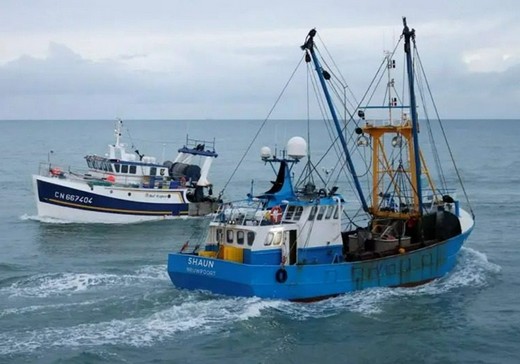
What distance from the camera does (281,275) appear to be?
2811cm

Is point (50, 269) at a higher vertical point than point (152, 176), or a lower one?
lower

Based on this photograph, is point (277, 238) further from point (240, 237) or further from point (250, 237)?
point (240, 237)

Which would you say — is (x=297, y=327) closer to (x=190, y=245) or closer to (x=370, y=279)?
(x=370, y=279)

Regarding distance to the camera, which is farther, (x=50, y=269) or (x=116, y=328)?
(x=50, y=269)

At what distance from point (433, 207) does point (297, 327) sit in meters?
13.2

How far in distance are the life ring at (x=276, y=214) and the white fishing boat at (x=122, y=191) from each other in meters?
22.1

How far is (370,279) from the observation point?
99.8 feet

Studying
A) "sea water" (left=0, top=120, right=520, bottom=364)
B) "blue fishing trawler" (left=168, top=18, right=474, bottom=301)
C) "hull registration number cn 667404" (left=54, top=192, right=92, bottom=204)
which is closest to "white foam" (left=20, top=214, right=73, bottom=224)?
"hull registration number cn 667404" (left=54, top=192, right=92, bottom=204)

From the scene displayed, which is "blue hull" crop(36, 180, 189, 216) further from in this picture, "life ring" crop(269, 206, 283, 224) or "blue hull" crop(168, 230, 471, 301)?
"life ring" crop(269, 206, 283, 224)

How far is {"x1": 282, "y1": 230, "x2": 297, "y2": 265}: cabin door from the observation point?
29.0 metres

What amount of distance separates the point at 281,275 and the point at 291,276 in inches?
16.3

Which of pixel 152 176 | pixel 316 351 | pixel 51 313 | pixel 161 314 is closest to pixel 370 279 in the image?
pixel 316 351

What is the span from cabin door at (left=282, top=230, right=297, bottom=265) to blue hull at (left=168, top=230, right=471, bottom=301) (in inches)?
32.9

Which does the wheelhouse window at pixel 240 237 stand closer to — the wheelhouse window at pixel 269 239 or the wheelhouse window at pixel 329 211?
the wheelhouse window at pixel 269 239
